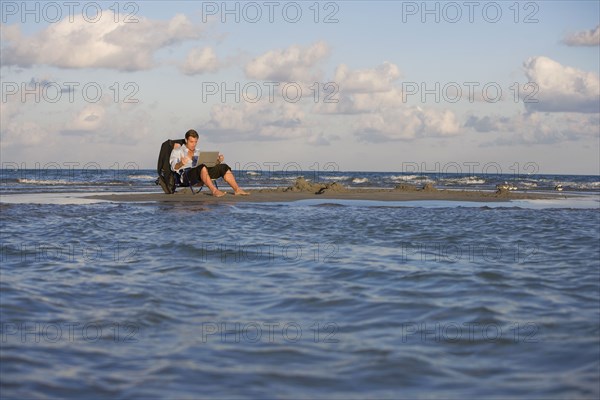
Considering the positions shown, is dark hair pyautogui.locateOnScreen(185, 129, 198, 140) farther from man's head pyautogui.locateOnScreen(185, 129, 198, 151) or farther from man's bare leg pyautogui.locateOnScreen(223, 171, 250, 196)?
man's bare leg pyautogui.locateOnScreen(223, 171, 250, 196)

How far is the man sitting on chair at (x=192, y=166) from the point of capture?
16.0 metres

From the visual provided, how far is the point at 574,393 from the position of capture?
3.36 metres

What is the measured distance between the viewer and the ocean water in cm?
357

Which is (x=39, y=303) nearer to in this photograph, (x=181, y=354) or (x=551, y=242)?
(x=181, y=354)

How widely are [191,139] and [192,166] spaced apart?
0.75 metres

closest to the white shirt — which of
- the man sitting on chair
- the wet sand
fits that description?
the man sitting on chair

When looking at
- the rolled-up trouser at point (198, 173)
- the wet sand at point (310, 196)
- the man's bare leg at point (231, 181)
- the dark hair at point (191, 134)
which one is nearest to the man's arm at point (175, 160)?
the rolled-up trouser at point (198, 173)

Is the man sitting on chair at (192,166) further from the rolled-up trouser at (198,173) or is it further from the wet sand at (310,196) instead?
the wet sand at (310,196)

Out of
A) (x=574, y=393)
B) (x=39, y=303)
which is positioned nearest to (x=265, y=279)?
(x=39, y=303)

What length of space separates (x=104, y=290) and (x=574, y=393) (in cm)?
387

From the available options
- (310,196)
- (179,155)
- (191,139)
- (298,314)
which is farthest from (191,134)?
(298,314)

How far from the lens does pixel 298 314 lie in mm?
5070

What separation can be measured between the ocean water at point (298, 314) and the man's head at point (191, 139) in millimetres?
5856

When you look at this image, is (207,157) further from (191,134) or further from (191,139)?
(191,134)
